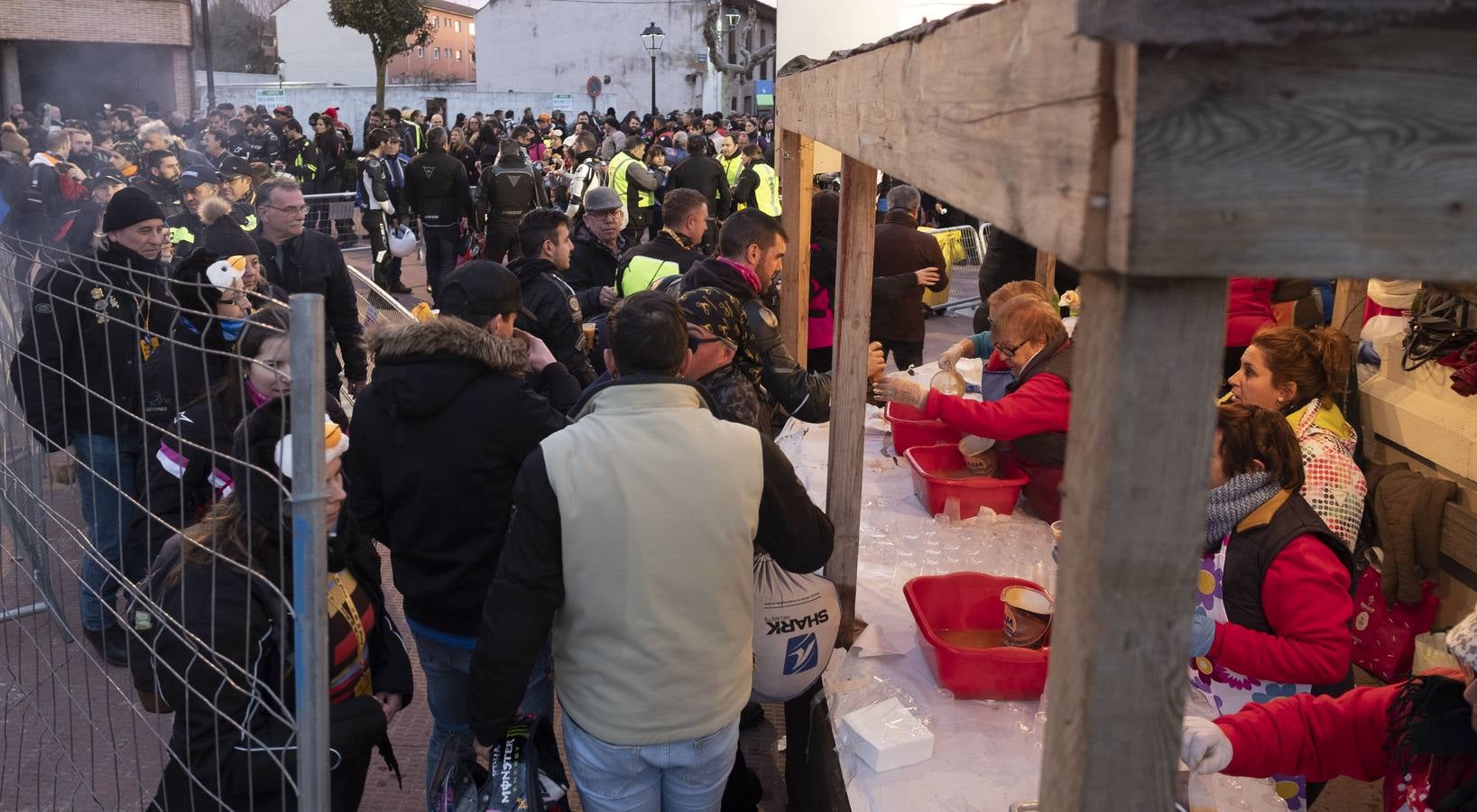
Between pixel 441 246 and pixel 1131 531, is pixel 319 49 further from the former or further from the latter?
pixel 1131 531

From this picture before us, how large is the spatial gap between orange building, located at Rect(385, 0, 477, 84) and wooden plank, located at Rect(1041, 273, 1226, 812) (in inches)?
2511

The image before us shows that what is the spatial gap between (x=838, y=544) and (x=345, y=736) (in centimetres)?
163

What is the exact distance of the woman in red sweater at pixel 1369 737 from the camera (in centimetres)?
202

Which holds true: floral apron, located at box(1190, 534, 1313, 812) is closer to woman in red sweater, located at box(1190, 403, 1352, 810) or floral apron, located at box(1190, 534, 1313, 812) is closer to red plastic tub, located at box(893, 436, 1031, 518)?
woman in red sweater, located at box(1190, 403, 1352, 810)

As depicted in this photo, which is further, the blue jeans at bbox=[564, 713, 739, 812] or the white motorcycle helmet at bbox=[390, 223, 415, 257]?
the white motorcycle helmet at bbox=[390, 223, 415, 257]

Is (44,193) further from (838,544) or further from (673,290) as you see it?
(838,544)

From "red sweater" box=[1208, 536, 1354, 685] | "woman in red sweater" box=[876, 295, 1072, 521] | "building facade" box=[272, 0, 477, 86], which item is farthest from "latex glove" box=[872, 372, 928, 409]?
"building facade" box=[272, 0, 477, 86]

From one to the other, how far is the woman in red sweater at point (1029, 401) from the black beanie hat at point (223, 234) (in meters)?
3.54

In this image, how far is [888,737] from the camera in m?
2.75

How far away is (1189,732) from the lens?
2.24 meters

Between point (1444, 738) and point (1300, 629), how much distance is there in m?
0.61

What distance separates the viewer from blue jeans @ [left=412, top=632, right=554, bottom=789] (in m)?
3.14

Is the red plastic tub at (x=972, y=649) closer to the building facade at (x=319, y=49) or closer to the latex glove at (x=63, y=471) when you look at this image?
the latex glove at (x=63, y=471)

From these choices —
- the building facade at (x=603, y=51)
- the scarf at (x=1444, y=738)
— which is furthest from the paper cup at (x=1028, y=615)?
the building facade at (x=603, y=51)
